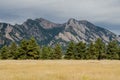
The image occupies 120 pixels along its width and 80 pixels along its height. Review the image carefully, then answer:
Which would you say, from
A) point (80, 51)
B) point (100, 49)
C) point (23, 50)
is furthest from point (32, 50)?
point (100, 49)

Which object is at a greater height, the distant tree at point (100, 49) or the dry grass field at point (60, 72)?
the distant tree at point (100, 49)

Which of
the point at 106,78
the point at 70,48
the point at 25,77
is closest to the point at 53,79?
the point at 25,77

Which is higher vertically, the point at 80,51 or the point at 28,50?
the point at 80,51

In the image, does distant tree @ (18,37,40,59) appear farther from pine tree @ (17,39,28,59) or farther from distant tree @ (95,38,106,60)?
distant tree @ (95,38,106,60)

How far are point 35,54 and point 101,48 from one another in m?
19.9

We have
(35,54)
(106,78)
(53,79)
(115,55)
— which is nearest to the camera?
(53,79)

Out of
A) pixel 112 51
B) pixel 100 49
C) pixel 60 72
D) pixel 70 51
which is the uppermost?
pixel 100 49

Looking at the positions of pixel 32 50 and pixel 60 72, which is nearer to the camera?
pixel 60 72

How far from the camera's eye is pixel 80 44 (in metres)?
79.6

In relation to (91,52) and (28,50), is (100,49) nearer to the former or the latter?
(91,52)

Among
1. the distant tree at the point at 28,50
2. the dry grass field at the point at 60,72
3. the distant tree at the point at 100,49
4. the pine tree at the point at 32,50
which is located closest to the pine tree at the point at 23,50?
the distant tree at the point at 28,50

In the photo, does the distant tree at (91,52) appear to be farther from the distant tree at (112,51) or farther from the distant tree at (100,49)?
the distant tree at (112,51)

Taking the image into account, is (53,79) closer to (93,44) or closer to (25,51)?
(25,51)

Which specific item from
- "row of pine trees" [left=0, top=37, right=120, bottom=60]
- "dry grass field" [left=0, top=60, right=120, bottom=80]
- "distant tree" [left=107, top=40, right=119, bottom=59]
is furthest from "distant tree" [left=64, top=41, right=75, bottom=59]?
"dry grass field" [left=0, top=60, right=120, bottom=80]
